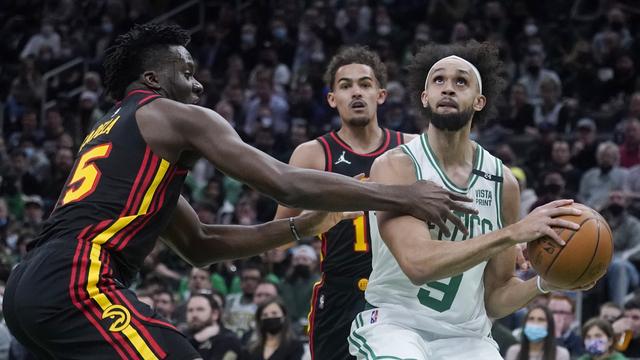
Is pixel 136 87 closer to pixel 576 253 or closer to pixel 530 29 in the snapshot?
pixel 576 253

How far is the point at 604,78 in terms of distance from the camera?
15570 millimetres

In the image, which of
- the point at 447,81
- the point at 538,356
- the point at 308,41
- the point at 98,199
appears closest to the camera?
the point at 98,199

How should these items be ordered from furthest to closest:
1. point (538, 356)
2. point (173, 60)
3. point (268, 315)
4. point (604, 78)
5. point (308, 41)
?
point (308, 41)
point (604, 78)
point (268, 315)
point (538, 356)
point (173, 60)

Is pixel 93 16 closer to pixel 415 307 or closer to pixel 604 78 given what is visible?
pixel 604 78

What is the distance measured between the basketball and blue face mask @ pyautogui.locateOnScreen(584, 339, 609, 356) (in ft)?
13.3

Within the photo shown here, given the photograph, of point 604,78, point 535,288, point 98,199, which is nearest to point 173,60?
point 98,199

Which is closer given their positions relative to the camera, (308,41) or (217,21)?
(308,41)

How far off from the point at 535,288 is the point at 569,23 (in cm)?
1297

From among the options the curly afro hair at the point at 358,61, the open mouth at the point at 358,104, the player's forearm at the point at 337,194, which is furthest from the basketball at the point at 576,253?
the curly afro hair at the point at 358,61

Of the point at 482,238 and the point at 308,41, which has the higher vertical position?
the point at 308,41

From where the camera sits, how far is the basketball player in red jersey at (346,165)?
677 cm

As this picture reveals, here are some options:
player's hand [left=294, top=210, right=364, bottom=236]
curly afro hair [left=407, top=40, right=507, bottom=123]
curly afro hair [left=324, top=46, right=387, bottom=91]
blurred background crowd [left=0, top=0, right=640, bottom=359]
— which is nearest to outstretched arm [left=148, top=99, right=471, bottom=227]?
player's hand [left=294, top=210, right=364, bottom=236]

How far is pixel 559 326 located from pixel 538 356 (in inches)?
37.2

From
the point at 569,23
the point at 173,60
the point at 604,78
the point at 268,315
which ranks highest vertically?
the point at 569,23
